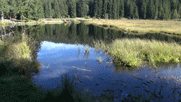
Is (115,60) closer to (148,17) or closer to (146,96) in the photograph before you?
(146,96)

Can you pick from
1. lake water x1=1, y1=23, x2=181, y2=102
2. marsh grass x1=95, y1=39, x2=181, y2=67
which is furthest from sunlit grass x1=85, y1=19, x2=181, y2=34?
lake water x1=1, y1=23, x2=181, y2=102

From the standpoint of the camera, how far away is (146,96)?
6793mm

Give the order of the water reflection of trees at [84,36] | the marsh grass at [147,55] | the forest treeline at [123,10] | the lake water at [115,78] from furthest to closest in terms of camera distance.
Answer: the forest treeline at [123,10] → the water reflection of trees at [84,36] → the marsh grass at [147,55] → the lake water at [115,78]

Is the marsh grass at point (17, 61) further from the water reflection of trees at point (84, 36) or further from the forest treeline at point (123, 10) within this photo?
the forest treeline at point (123, 10)

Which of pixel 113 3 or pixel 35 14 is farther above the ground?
pixel 113 3

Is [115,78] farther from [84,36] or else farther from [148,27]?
[148,27]

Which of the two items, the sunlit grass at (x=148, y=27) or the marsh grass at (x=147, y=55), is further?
the sunlit grass at (x=148, y=27)

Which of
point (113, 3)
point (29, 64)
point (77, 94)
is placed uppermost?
point (113, 3)

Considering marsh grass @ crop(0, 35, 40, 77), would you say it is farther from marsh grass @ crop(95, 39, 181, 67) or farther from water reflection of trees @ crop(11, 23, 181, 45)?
water reflection of trees @ crop(11, 23, 181, 45)

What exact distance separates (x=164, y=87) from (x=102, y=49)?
339 inches

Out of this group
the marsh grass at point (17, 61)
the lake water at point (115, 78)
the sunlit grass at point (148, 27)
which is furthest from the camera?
the sunlit grass at point (148, 27)

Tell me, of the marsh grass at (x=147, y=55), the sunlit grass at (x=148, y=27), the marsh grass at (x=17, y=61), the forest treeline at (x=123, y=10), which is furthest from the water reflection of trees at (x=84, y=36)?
the forest treeline at (x=123, y=10)

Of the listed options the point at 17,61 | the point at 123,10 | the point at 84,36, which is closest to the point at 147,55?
the point at 17,61

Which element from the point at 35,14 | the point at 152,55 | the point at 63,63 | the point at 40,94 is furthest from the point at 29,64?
the point at 35,14
